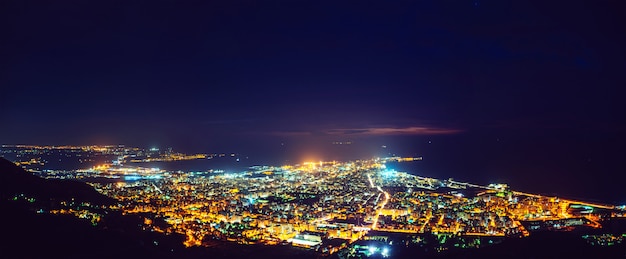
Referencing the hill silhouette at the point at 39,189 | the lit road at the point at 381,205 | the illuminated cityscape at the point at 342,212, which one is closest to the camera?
the illuminated cityscape at the point at 342,212

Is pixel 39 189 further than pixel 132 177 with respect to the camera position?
No

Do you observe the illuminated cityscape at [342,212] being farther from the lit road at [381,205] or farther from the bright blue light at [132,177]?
the bright blue light at [132,177]

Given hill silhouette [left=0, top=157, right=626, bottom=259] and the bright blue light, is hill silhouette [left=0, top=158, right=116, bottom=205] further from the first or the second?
the bright blue light

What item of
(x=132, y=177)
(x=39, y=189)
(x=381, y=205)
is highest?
(x=39, y=189)

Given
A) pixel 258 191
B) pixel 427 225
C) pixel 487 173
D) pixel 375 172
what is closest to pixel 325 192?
pixel 258 191

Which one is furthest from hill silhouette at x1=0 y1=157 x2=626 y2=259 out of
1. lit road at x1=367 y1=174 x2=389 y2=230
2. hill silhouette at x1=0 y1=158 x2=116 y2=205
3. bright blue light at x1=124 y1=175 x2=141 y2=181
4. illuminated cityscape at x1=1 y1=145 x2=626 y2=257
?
bright blue light at x1=124 y1=175 x2=141 y2=181

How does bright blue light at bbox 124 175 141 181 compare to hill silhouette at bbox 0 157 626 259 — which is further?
bright blue light at bbox 124 175 141 181

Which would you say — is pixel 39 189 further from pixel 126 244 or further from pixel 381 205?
pixel 381 205

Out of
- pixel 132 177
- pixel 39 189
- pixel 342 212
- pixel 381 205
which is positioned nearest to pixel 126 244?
pixel 39 189

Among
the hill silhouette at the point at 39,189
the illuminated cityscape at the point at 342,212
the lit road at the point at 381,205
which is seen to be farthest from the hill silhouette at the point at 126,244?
the lit road at the point at 381,205

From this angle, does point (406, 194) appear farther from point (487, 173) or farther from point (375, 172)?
point (487, 173)

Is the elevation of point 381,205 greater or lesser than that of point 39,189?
lesser
